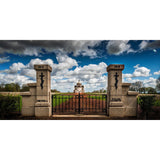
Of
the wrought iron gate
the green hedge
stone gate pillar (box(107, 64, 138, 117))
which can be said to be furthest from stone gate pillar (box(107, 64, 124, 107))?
the green hedge

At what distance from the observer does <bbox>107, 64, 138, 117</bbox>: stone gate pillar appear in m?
5.71

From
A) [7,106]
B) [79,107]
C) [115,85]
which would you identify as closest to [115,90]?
[115,85]

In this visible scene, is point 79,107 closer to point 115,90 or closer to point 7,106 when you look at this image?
point 115,90

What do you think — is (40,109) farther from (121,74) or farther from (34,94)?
(121,74)

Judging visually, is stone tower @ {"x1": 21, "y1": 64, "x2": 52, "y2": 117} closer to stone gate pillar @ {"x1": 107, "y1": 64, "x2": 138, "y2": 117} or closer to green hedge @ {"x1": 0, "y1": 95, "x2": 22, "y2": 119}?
green hedge @ {"x1": 0, "y1": 95, "x2": 22, "y2": 119}

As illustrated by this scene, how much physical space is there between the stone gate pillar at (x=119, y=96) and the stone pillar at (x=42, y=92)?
3376 millimetres

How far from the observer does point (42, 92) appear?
568 centimetres

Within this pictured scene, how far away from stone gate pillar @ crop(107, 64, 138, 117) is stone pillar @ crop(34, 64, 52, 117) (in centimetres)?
338

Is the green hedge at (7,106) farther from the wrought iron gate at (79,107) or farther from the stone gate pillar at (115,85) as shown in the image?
the stone gate pillar at (115,85)

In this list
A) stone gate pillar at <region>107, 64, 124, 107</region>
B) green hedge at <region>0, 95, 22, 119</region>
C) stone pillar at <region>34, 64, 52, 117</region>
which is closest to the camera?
green hedge at <region>0, 95, 22, 119</region>

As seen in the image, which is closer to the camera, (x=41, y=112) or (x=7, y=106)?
(x=7, y=106)

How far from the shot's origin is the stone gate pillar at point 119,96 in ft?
18.7

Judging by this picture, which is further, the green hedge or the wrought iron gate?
the wrought iron gate

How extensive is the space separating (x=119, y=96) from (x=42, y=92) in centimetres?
416
